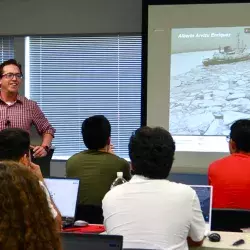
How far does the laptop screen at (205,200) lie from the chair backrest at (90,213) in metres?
0.61

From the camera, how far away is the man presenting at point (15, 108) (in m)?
3.81

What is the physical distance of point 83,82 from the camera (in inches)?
209

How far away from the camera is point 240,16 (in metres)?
4.51

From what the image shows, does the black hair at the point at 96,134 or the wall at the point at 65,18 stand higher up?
the wall at the point at 65,18

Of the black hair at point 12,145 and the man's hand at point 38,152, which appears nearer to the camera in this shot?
the black hair at point 12,145

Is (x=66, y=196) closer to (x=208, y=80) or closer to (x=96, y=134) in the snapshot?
(x=96, y=134)

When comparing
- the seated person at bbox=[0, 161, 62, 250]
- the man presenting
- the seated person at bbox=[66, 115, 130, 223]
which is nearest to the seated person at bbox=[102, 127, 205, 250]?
the seated person at bbox=[66, 115, 130, 223]

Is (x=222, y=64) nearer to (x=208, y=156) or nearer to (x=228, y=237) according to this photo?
(x=208, y=156)

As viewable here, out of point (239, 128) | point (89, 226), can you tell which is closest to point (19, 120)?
point (89, 226)

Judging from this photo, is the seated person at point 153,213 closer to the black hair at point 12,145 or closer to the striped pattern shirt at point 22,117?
the black hair at point 12,145

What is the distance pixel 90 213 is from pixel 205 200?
708 mm

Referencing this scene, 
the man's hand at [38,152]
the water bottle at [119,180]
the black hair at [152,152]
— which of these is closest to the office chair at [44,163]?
the man's hand at [38,152]

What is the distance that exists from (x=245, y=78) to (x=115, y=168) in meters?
2.04

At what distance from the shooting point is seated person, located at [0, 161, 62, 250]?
933mm
